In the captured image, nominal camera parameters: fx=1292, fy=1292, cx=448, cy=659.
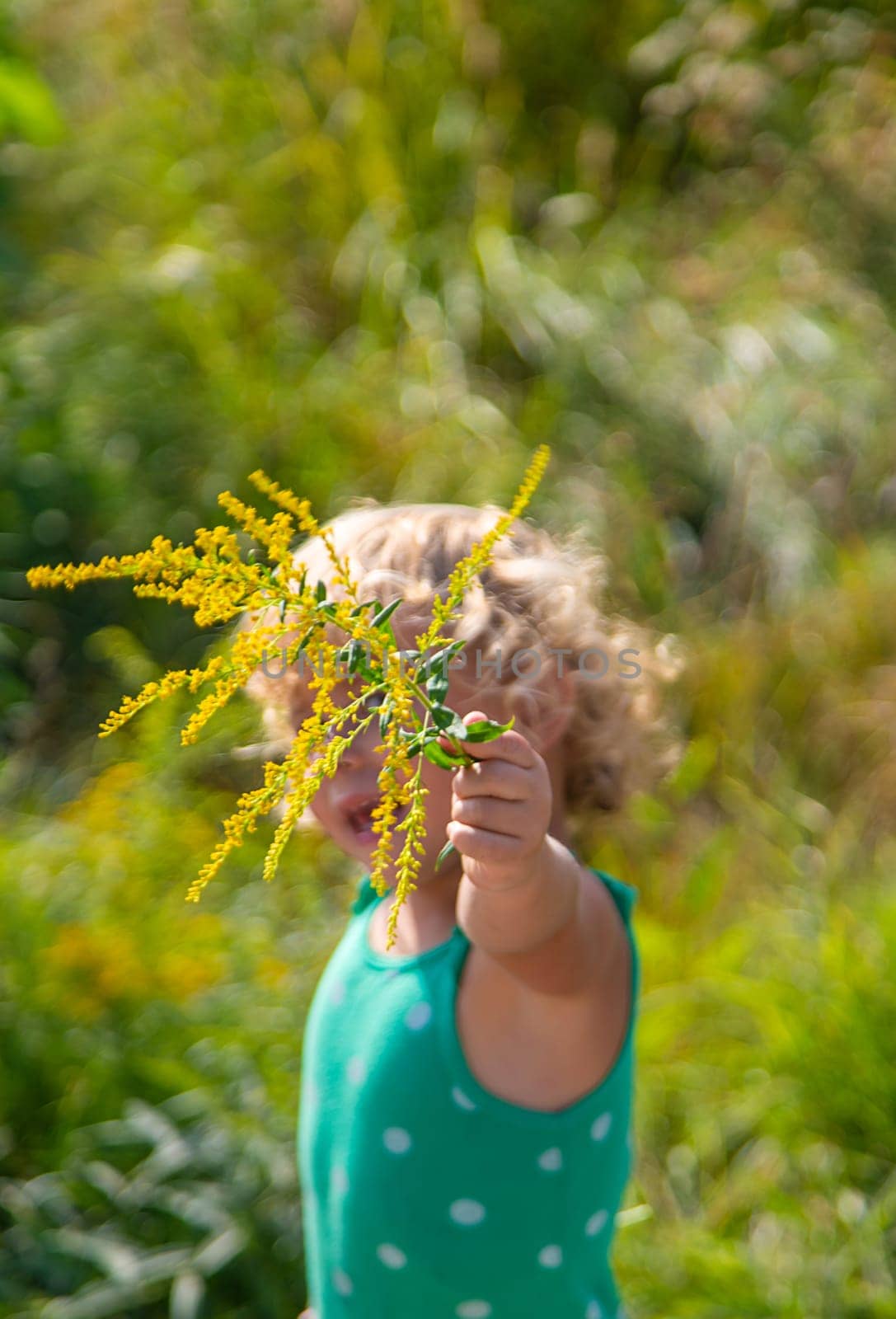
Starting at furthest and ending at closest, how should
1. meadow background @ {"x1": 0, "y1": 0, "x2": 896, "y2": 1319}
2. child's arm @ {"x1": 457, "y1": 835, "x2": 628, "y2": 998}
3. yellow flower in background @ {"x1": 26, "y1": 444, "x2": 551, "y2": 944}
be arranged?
meadow background @ {"x1": 0, "y1": 0, "x2": 896, "y2": 1319}, child's arm @ {"x1": 457, "y1": 835, "x2": 628, "y2": 998}, yellow flower in background @ {"x1": 26, "y1": 444, "x2": 551, "y2": 944}

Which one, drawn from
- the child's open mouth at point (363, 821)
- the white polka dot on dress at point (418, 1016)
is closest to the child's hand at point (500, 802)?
the child's open mouth at point (363, 821)

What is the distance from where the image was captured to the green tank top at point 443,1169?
1.28 meters

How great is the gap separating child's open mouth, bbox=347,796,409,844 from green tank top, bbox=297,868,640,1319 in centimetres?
15

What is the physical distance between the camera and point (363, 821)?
1.24 meters

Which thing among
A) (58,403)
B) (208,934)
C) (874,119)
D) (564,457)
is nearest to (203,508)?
(58,403)

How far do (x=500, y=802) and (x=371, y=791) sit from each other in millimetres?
333

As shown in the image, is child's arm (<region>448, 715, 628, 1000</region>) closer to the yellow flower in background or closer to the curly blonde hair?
the yellow flower in background

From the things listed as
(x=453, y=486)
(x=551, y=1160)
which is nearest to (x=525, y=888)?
(x=551, y=1160)

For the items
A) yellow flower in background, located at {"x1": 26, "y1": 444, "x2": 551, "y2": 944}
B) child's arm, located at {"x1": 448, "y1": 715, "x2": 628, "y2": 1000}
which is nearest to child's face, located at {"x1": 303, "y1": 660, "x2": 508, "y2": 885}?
child's arm, located at {"x1": 448, "y1": 715, "x2": 628, "y2": 1000}

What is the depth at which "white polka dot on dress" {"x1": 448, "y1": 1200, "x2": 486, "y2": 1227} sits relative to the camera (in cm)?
129

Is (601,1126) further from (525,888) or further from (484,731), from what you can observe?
(484,731)

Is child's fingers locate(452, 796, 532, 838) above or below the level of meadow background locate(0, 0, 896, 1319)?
above

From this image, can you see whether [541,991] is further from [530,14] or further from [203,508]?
[530,14]

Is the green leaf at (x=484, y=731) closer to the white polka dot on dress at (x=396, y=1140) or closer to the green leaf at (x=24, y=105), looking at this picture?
the white polka dot on dress at (x=396, y=1140)
